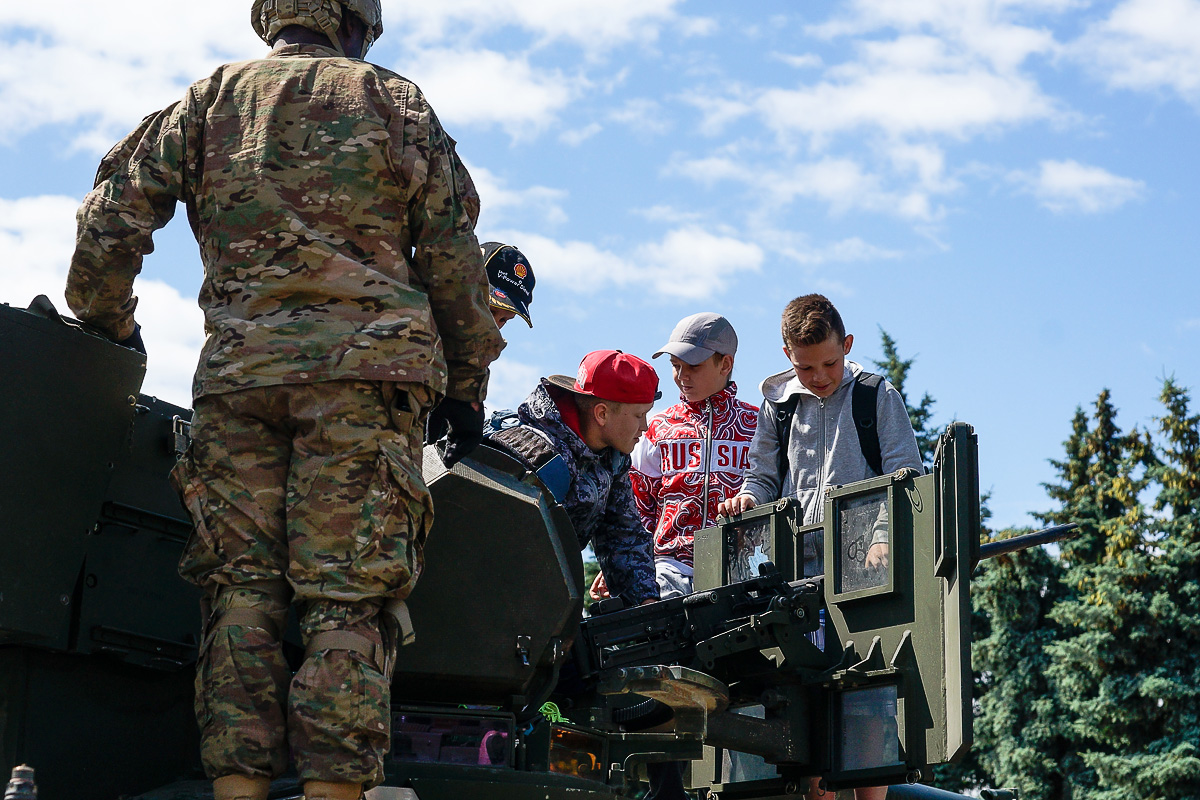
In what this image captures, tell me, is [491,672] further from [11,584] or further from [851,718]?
[851,718]

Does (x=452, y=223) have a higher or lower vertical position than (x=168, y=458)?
higher

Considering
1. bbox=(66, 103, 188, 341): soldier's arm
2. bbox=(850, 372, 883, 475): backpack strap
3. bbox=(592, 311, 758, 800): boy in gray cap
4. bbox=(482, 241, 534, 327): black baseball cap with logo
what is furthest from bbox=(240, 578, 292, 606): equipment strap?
bbox=(592, 311, 758, 800): boy in gray cap

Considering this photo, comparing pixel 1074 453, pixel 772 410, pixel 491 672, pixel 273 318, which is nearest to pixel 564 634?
pixel 491 672

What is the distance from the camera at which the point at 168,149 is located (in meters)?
3.53

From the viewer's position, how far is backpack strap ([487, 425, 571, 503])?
4.84 meters

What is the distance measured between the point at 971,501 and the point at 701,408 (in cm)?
222

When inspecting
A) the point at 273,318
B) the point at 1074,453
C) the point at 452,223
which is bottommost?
the point at 273,318

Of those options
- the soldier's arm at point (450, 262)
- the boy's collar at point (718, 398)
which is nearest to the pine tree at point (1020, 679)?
the boy's collar at point (718, 398)

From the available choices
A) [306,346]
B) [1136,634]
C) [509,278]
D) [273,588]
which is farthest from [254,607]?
[1136,634]

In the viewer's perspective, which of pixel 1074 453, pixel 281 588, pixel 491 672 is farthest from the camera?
pixel 1074 453

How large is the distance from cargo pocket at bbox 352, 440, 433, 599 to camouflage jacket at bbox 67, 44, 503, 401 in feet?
0.69

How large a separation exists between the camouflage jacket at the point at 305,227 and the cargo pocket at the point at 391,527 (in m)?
0.21

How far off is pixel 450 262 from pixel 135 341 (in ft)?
2.80

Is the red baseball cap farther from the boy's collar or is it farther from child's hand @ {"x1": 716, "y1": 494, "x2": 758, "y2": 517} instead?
the boy's collar
